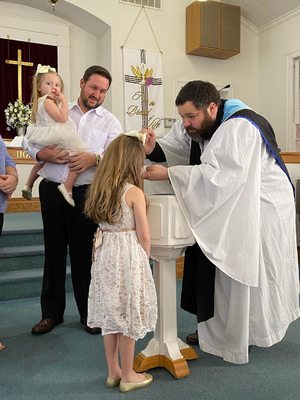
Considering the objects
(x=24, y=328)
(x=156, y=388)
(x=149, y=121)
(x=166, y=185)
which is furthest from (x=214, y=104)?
(x=149, y=121)

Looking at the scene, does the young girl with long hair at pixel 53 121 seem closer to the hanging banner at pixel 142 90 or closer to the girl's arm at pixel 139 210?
the girl's arm at pixel 139 210

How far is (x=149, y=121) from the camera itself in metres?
7.47

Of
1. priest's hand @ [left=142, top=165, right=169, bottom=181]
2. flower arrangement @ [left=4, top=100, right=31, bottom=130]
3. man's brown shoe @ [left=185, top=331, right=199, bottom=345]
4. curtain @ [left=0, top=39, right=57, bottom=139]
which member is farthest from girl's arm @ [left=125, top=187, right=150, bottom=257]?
curtain @ [left=0, top=39, right=57, bottom=139]

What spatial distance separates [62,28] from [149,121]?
2162 millimetres

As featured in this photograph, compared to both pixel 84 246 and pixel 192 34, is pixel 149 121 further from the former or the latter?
pixel 84 246

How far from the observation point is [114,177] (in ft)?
6.31

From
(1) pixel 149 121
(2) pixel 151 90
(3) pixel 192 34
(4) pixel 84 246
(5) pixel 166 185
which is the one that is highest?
(3) pixel 192 34

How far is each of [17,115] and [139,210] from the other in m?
5.19

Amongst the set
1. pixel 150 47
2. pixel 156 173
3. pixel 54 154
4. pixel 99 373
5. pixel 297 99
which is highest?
pixel 150 47

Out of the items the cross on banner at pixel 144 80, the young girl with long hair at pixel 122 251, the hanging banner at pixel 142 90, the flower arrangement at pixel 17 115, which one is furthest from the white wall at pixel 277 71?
the young girl with long hair at pixel 122 251

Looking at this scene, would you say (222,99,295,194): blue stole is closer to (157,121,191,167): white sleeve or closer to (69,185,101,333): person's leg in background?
(157,121,191,167): white sleeve

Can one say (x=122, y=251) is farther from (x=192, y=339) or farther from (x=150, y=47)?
(x=150, y=47)

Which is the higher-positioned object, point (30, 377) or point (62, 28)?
point (62, 28)

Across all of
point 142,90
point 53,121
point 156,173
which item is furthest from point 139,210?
point 142,90
